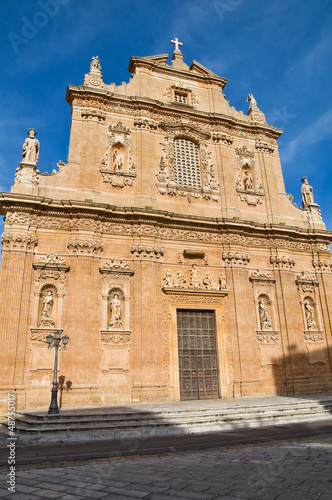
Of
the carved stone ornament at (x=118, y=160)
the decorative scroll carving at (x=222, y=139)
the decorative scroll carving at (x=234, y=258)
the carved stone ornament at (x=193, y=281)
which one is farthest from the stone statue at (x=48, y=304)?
the decorative scroll carving at (x=222, y=139)

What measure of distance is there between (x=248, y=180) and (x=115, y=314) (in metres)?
10.8

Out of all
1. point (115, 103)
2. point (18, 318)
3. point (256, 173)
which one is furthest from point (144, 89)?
point (18, 318)

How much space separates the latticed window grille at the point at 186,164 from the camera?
64.7 ft

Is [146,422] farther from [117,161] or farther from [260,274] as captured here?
[117,161]

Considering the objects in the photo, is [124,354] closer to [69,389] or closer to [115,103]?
[69,389]

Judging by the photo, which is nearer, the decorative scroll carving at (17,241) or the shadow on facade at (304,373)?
the decorative scroll carving at (17,241)

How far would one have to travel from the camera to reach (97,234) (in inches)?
653

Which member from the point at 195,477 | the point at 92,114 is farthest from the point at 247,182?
the point at 195,477

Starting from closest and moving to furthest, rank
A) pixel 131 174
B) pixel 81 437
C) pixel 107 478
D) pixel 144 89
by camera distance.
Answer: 1. pixel 107 478
2. pixel 81 437
3. pixel 131 174
4. pixel 144 89

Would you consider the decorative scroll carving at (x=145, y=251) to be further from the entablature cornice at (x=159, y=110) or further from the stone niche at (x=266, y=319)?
the entablature cornice at (x=159, y=110)

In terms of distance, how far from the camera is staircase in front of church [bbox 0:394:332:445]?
10.1 m

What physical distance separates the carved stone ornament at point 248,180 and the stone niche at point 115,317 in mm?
8185

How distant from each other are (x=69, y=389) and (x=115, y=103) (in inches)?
548

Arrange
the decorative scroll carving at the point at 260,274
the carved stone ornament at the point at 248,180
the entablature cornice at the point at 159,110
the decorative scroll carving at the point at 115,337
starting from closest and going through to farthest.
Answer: the decorative scroll carving at the point at 115,337 → the entablature cornice at the point at 159,110 → the decorative scroll carving at the point at 260,274 → the carved stone ornament at the point at 248,180
